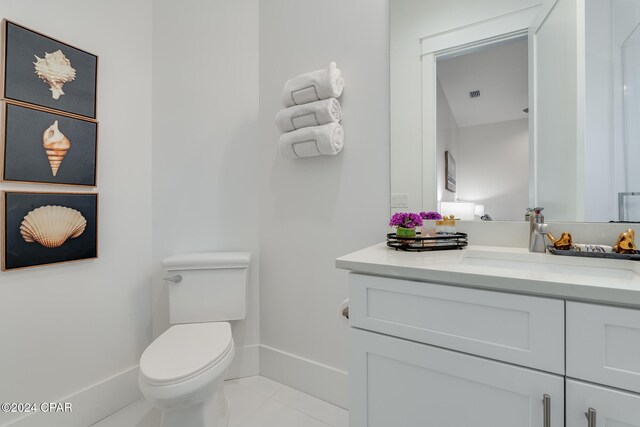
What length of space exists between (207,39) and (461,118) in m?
1.64

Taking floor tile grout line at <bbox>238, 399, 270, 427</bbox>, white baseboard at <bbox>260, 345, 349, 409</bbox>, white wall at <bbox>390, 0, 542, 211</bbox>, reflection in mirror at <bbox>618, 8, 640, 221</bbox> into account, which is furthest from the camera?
white baseboard at <bbox>260, 345, 349, 409</bbox>

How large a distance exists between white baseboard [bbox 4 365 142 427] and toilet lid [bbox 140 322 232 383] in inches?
19.0

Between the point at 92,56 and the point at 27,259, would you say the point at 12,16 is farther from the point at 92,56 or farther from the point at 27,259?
the point at 27,259

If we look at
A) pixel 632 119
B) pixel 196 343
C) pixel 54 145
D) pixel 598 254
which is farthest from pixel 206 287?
pixel 632 119

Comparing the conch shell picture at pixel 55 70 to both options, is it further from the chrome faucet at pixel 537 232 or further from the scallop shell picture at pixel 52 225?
the chrome faucet at pixel 537 232

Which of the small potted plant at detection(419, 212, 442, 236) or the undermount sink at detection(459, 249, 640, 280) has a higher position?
the small potted plant at detection(419, 212, 442, 236)

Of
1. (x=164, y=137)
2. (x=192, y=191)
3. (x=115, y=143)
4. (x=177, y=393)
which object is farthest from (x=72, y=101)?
(x=177, y=393)

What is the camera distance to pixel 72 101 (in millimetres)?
1417

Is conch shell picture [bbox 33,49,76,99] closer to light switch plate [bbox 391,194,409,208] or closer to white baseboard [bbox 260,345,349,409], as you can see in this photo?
light switch plate [bbox 391,194,409,208]

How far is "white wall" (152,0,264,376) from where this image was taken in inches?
71.2

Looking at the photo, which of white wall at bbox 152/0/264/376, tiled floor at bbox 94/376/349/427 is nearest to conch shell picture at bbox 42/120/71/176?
white wall at bbox 152/0/264/376

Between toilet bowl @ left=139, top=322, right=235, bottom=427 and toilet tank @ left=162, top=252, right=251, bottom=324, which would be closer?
toilet bowl @ left=139, top=322, right=235, bottom=427

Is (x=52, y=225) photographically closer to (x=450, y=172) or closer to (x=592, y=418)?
(x=450, y=172)

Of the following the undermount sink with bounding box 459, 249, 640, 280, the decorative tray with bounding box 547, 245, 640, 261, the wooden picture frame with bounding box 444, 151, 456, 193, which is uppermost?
the wooden picture frame with bounding box 444, 151, 456, 193
